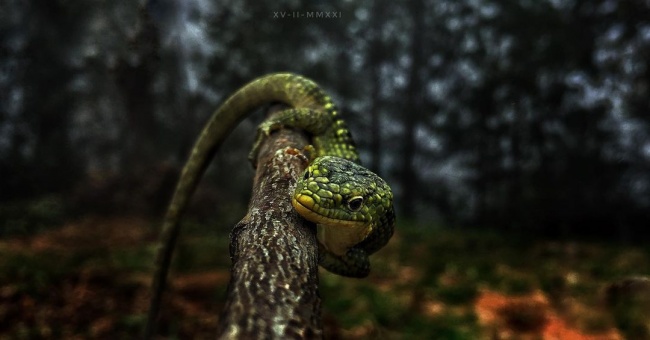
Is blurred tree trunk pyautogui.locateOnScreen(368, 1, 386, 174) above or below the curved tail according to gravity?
above

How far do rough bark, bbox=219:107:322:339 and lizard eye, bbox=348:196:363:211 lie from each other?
1.30ft

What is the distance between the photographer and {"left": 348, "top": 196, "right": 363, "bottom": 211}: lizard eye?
1.97 m

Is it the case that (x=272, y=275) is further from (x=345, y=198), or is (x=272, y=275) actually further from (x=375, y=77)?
(x=375, y=77)

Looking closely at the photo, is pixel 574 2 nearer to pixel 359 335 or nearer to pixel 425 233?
pixel 425 233

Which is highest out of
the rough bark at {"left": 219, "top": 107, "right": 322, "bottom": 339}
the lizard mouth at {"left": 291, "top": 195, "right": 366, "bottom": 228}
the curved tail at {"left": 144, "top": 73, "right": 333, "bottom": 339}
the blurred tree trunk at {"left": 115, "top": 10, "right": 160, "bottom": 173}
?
the blurred tree trunk at {"left": 115, "top": 10, "right": 160, "bottom": 173}

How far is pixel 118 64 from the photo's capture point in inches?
496

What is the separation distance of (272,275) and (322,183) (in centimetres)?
80

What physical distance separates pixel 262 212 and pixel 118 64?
1257cm

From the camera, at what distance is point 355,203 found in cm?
199

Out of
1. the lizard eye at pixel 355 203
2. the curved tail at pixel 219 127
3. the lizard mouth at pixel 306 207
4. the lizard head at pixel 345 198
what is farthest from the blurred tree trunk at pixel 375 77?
the lizard mouth at pixel 306 207

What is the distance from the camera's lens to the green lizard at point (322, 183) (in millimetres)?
1872

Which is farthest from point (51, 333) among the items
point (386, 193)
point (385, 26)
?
point (385, 26)

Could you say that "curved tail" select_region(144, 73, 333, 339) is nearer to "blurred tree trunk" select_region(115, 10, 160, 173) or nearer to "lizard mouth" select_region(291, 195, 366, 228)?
"lizard mouth" select_region(291, 195, 366, 228)

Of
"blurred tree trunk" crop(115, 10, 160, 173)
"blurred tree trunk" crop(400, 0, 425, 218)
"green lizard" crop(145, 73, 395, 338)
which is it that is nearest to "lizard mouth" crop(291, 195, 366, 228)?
"green lizard" crop(145, 73, 395, 338)
